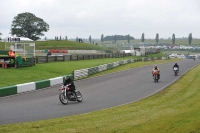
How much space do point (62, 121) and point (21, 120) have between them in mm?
1862

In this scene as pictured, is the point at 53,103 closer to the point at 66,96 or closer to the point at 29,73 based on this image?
the point at 66,96

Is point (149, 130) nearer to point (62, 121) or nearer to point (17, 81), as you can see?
point (62, 121)

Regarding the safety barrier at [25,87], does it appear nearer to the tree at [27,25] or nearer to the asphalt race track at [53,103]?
the asphalt race track at [53,103]

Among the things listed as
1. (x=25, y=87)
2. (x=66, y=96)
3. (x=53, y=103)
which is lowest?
(x=53, y=103)

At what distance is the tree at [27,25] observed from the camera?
360ft

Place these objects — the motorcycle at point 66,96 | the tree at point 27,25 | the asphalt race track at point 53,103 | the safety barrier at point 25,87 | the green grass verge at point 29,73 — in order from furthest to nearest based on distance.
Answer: the tree at point 27,25
the green grass verge at point 29,73
the safety barrier at point 25,87
the motorcycle at point 66,96
the asphalt race track at point 53,103

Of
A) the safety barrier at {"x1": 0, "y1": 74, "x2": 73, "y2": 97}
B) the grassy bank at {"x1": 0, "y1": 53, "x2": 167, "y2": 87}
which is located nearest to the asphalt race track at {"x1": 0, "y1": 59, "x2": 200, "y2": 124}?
the safety barrier at {"x1": 0, "y1": 74, "x2": 73, "y2": 97}

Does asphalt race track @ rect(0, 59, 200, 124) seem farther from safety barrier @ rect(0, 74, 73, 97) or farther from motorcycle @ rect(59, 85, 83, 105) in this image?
safety barrier @ rect(0, 74, 73, 97)

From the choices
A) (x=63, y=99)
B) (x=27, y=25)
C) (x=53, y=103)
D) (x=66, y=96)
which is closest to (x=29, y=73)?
(x=53, y=103)

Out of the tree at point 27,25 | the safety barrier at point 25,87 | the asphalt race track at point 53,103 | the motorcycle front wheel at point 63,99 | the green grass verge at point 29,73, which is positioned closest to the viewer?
the asphalt race track at point 53,103

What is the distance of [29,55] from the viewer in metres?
37.2

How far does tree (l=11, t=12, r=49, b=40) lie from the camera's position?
110m

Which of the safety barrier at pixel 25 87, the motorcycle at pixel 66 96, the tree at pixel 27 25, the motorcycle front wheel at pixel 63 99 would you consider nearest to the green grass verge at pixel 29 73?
the safety barrier at pixel 25 87

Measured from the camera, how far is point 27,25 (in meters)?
111
